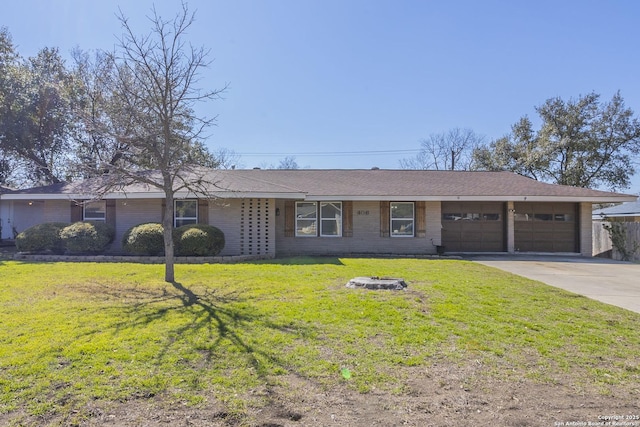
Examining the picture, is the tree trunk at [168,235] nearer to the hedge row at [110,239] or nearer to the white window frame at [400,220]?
the hedge row at [110,239]

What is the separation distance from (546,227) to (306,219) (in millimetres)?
9997

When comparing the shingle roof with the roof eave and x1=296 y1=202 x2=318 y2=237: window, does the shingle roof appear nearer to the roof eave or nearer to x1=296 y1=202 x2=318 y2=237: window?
the roof eave

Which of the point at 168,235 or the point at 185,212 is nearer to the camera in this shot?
the point at 168,235

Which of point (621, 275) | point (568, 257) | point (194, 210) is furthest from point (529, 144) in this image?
point (194, 210)

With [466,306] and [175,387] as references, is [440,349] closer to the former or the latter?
[466,306]

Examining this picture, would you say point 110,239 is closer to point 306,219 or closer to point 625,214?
point 306,219

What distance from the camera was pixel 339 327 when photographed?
4836mm

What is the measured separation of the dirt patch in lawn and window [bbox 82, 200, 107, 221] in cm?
1279

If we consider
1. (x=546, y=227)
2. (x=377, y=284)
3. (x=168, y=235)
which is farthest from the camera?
(x=546, y=227)

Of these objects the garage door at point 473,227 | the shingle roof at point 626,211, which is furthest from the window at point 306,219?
the shingle roof at point 626,211

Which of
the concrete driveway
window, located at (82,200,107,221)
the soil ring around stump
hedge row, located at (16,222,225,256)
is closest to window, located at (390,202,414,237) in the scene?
the concrete driveway

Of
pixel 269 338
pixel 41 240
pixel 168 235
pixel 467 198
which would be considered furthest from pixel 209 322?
pixel 467 198

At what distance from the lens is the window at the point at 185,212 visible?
13.6 m

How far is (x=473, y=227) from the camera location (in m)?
15.4
